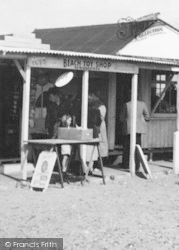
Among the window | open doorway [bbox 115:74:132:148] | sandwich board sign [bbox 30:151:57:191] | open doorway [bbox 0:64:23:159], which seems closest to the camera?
sandwich board sign [bbox 30:151:57:191]

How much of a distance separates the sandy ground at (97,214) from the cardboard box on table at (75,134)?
38.3 inches

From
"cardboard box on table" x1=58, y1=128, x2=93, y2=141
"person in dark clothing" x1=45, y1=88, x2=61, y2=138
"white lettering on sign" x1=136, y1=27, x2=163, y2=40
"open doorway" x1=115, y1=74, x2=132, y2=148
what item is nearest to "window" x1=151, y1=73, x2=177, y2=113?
"open doorway" x1=115, y1=74, x2=132, y2=148

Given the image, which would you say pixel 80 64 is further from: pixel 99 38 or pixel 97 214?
pixel 99 38

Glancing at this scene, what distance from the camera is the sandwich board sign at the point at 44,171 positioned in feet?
34.3

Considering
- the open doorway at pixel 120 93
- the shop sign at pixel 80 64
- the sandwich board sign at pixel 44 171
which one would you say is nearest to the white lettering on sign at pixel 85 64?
the shop sign at pixel 80 64

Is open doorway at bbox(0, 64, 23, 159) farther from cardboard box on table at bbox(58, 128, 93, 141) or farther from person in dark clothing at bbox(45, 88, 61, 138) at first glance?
cardboard box on table at bbox(58, 128, 93, 141)

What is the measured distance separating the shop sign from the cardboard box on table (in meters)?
1.31

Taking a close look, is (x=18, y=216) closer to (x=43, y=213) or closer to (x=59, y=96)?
(x=43, y=213)

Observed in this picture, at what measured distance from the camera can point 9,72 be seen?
45.1 ft

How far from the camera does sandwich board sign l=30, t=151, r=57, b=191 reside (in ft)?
34.3

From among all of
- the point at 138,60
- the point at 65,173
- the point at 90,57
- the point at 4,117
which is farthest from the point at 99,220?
the point at 4,117

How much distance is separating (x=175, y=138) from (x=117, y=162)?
1969 mm

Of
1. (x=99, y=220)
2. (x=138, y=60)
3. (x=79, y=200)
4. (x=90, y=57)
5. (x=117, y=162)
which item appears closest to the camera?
(x=99, y=220)

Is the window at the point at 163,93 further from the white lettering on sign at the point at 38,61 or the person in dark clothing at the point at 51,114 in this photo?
the white lettering on sign at the point at 38,61
